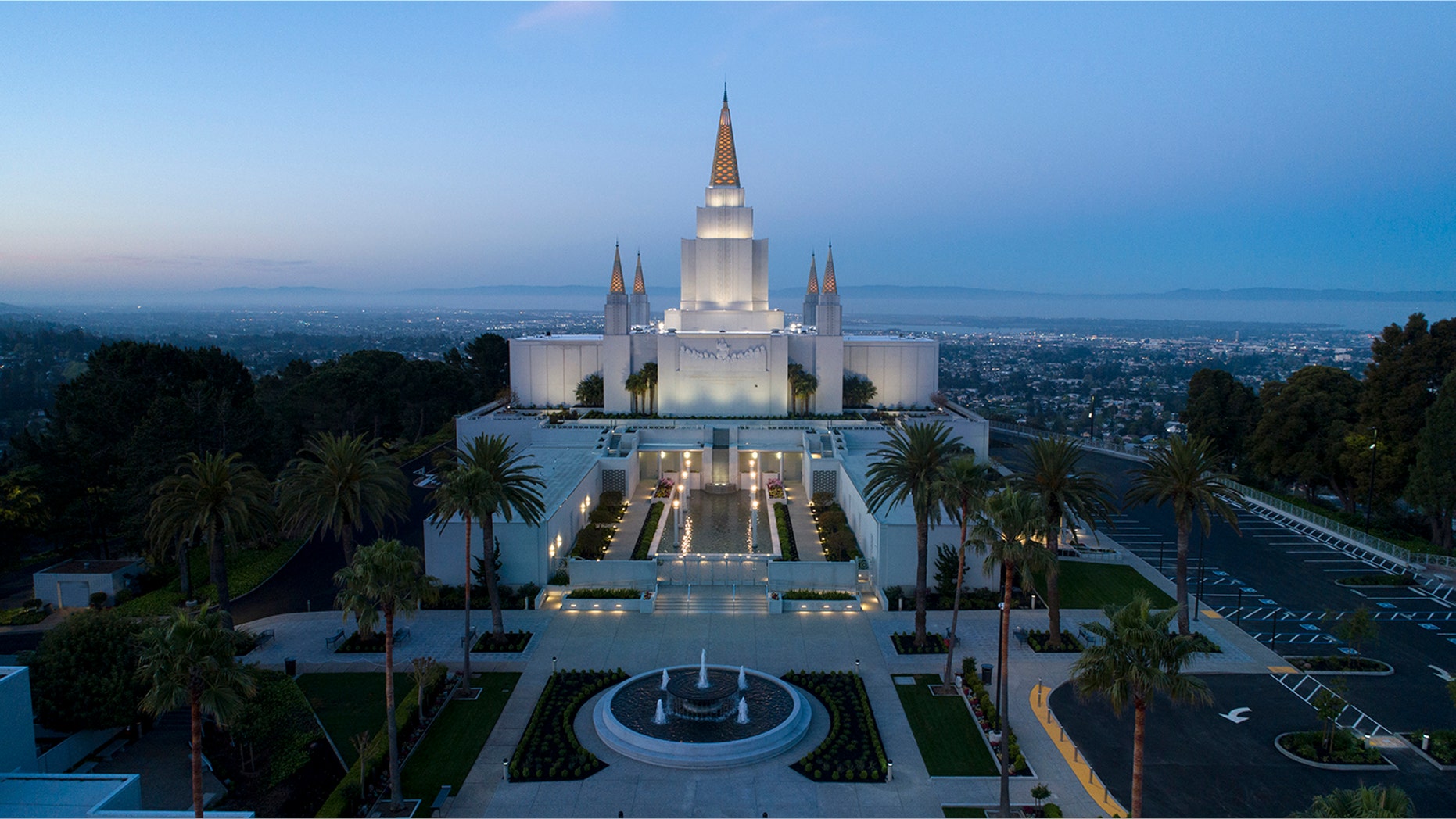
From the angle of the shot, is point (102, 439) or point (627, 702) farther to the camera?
point (102, 439)

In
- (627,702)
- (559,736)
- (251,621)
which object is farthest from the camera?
(251,621)

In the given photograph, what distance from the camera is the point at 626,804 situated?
1864 centimetres

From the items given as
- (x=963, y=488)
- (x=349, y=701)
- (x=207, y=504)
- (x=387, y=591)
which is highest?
(x=963, y=488)

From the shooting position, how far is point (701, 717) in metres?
22.2

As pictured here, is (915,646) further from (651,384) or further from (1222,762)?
(651,384)

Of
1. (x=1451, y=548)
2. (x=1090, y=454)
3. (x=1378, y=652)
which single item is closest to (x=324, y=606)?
(x=1378, y=652)

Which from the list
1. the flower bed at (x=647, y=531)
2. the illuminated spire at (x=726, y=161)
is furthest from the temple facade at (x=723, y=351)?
the flower bed at (x=647, y=531)

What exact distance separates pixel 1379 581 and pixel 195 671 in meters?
41.0

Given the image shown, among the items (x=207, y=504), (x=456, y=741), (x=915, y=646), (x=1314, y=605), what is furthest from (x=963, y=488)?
(x=207, y=504)

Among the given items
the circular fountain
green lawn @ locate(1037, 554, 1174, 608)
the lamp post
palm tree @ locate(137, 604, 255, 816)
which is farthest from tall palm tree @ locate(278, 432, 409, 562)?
the lamp post

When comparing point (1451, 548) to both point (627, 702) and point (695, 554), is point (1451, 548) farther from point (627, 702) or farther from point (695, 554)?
point (627, 702)

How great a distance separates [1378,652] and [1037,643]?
36.3ft

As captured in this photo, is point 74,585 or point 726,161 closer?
point 74,585

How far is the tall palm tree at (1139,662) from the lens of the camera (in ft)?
47.5
